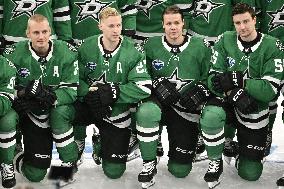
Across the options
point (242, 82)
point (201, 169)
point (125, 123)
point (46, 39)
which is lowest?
point (201, 169)

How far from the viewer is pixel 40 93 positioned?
3775 mm

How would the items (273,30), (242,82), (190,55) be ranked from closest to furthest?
(242,82) → (190,55) → (273,30)

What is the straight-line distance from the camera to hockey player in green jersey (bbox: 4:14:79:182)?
13.0 feet

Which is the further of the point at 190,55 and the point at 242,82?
the point at 190,55

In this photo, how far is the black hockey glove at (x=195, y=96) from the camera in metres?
4.02

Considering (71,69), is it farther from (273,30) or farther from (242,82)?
(273,30)

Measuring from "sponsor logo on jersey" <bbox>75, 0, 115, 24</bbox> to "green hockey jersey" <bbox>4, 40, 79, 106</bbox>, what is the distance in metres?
0.63

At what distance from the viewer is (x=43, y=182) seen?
4.06 m

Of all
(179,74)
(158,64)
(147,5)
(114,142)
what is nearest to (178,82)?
(179,74)

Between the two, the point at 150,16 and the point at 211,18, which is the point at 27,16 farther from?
the point at 211,18

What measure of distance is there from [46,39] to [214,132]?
1.34 metres

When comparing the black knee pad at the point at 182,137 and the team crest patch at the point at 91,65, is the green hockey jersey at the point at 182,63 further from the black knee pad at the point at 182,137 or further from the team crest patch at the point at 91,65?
the team crest patch at the point at 91,65

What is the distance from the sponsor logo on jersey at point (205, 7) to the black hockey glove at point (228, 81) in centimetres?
89

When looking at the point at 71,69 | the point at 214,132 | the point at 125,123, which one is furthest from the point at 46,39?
the point at 214,132
